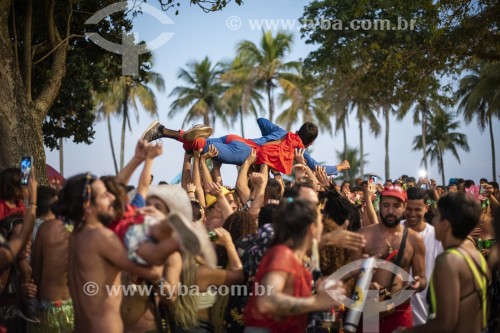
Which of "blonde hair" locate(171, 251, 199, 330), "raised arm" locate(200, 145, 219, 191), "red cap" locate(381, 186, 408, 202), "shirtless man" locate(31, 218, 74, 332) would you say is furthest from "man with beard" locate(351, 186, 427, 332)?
"raised arm" locate(200, 145, 219, 191)

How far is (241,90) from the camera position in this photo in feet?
156

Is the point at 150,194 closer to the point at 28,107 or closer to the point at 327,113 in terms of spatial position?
the point at 28,107

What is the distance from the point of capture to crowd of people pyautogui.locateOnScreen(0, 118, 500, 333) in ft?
13.6

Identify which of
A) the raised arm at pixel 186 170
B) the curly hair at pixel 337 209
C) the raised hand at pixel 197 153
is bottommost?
the curly hair at pixel 337 209

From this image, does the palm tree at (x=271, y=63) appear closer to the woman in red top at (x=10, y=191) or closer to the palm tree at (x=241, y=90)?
the palm tree at (x=241, y=90)

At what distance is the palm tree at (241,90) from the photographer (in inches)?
1848

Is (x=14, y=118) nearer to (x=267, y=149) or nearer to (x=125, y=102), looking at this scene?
(x=267, y=149)

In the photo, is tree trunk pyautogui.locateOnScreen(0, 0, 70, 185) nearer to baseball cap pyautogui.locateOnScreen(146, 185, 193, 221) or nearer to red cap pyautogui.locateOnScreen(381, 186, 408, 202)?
red cap pyautogui.locateOnScreen(381, 186, 408, 202)

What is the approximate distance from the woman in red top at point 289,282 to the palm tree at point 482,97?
3338 cm

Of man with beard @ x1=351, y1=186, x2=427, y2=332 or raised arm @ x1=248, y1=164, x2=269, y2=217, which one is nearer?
man with beard @ x1=351, y1=186, x2=427, y2=332

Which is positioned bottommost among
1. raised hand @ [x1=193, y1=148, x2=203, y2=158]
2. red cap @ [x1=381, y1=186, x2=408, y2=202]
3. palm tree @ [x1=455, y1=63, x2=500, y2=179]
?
red cap @ [x1=381, y1=186, x2=408, y2=202]

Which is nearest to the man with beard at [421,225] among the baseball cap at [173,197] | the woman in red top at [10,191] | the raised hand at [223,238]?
the raised hand at [223,238]

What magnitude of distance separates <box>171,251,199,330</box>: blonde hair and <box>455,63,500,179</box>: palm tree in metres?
32.8

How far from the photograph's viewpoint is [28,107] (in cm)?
1024
